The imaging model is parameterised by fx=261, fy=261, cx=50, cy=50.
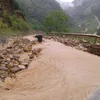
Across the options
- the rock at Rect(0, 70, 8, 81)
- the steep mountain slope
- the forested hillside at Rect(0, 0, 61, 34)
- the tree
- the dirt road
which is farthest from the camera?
→ the steep mountain slope

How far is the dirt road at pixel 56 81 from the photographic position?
182 inches

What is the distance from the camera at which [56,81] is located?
539 centimetres

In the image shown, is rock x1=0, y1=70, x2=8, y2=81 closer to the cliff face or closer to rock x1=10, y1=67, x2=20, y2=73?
rock x1=10, y1=67, x2=20, y2=73

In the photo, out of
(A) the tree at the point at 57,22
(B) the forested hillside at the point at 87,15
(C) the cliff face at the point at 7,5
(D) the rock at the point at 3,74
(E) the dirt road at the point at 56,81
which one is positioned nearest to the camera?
(E) the dirt road at the point at 56,81

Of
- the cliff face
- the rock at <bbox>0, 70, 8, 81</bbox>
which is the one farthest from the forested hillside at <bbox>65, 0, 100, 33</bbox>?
the rock at <bbox>0, 70, 8, 81</bbox>

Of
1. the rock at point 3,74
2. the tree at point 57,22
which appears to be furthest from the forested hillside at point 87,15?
the rock at point 3,74

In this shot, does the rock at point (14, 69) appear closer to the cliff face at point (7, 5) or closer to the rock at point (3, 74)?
the rock at point (3, 74)

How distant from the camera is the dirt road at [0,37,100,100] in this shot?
182 inches

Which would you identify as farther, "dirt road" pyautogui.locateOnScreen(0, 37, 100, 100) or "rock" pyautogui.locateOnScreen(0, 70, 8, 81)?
"rock" pyautogui.locateOnScreen(0, 70, 8, 81)

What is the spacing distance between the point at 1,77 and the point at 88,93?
204 cm

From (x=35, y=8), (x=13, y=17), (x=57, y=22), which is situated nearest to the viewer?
(x=13, y=17)

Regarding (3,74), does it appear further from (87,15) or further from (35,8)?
(87,15)

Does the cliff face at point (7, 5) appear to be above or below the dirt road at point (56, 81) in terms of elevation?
above

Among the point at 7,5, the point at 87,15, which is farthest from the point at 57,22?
the point at 87,15
